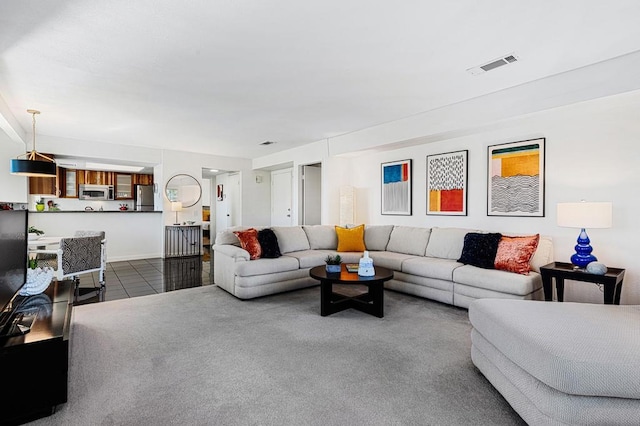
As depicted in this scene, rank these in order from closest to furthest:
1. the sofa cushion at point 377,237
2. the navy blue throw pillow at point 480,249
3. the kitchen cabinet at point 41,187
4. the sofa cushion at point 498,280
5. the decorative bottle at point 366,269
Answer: the sofa cushion at point 498,280 → the decorative bottle at point 366,269 → the navy blue throw pillow at point 480,249 → the sofa cushion at point 377,237 → the kitchen cabinet at point 41,187

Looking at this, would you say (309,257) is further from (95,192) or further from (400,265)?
(95,192)

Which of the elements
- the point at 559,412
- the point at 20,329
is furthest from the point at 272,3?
the point at 559,412

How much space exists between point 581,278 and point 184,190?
706cm

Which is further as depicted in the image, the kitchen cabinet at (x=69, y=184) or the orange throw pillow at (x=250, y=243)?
the kitchen cabinet at (x=69, y=184)

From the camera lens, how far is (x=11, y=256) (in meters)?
2.00

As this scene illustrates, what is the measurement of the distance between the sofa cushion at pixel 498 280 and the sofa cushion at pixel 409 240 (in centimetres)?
94

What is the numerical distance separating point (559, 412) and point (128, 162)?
7.56 metres

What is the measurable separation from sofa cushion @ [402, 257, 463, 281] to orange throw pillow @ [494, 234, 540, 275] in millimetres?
456

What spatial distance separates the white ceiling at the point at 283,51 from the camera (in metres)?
2.12

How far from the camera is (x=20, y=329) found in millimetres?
1841

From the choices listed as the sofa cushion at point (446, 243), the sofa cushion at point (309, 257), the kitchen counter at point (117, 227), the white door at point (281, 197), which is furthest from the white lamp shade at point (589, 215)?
the kitchen counter at point (117, 227)

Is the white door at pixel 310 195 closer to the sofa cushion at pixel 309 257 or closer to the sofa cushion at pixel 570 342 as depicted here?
the sofa cushion at pixel 309 257

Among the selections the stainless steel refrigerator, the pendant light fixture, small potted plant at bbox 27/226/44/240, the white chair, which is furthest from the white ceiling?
the stainless steel refrigerator

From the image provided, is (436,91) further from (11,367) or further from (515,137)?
(11,367)
